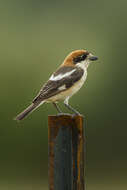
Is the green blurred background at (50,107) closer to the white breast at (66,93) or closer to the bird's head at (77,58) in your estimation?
the bird's head at (77,58)

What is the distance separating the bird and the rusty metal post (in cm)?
187

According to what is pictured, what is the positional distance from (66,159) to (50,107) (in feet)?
42.8

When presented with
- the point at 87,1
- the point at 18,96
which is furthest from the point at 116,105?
the point at 87,1

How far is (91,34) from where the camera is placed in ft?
97.8

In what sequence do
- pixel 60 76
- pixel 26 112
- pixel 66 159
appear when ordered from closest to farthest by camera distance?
pixel 66 159
pixel 26 112
pixel 60 76

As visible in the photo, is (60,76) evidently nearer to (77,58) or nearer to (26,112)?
(77,58)

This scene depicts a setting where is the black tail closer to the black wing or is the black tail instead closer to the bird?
the bird

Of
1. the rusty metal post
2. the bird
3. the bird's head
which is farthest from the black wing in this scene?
the rusty metal post

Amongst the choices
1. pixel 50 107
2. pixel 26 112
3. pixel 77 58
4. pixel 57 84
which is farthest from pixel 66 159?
pixel 50 107

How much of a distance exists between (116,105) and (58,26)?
42.8ft

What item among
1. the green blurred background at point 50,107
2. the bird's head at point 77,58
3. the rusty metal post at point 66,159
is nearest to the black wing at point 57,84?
the bird's head at point 77,58

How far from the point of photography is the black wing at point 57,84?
7.93 metres

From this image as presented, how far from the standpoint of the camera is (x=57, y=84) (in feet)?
26.8

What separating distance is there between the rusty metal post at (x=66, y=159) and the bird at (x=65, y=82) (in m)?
1.87
